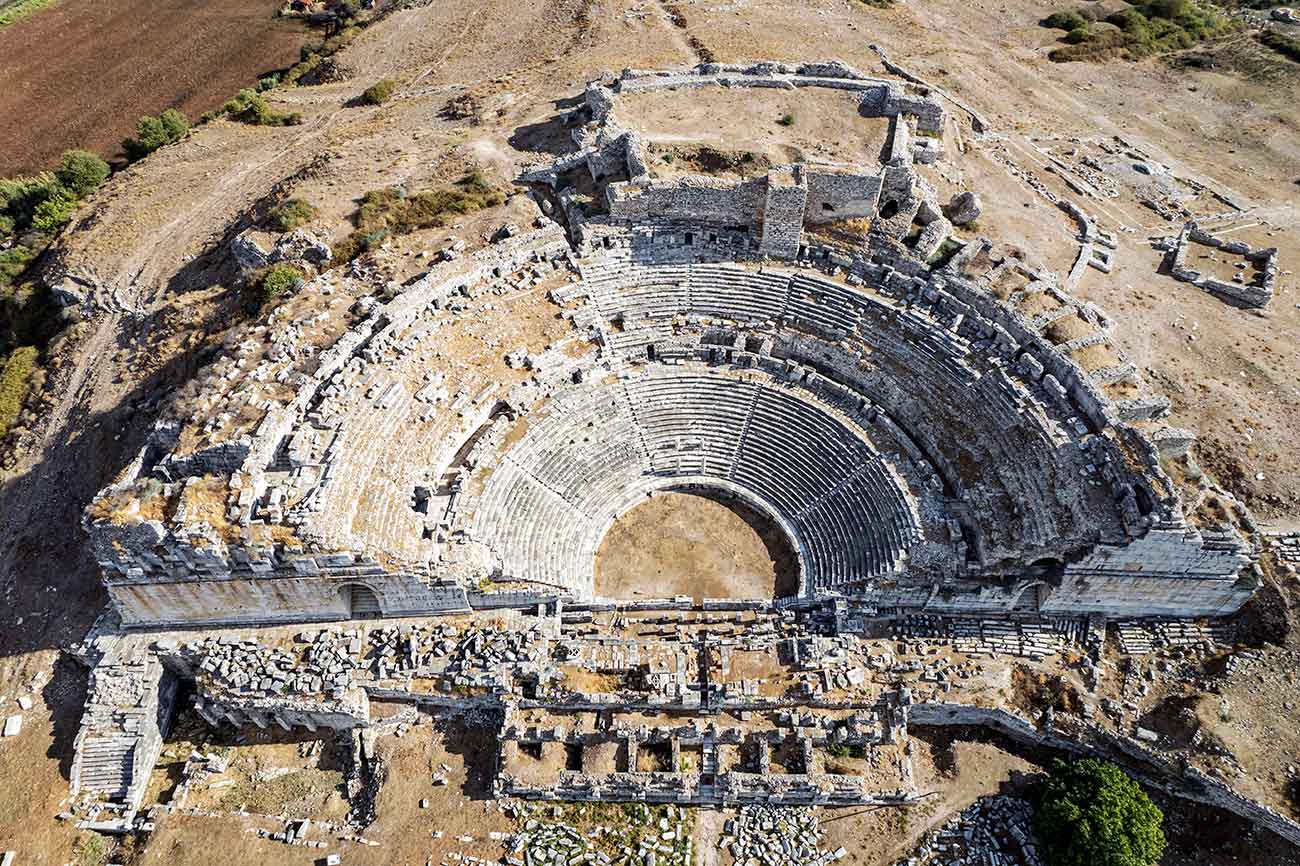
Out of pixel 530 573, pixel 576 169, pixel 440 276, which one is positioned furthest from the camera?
pixel 576 169

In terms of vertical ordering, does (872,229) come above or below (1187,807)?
above

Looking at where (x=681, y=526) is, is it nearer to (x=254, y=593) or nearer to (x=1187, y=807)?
(x=254, y=593)

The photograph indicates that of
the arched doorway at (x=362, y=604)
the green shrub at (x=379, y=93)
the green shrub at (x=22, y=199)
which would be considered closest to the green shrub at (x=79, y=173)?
the green shrub at (x=22, y=199)

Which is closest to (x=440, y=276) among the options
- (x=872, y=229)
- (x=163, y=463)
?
(x=163, y=463)

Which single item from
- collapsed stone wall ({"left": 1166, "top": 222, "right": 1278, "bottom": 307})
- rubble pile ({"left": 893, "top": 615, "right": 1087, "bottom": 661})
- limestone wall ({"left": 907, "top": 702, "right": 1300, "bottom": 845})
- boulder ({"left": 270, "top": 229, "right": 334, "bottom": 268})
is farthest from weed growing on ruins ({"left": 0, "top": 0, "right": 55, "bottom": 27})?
collapsed stone wall ({"left": 1166, "top": 222, "right": 1278, "bottom": 307})

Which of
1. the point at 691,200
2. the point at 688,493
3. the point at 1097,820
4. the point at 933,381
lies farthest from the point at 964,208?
the point at 1097,820

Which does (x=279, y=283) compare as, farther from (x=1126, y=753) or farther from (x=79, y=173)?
(x=1126, y=753)
